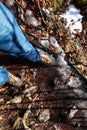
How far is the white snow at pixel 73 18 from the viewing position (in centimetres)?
669

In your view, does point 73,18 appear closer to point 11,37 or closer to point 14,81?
point 14,81

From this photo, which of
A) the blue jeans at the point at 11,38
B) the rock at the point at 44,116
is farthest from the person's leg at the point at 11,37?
the rock at the point at 44,116

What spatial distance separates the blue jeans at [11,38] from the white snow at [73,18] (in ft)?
4.98

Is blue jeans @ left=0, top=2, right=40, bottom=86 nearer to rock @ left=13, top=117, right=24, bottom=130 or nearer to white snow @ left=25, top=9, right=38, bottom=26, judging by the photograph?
rock @ left=13, top=117, right=24, bottom=130

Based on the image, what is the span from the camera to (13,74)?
6004 mm

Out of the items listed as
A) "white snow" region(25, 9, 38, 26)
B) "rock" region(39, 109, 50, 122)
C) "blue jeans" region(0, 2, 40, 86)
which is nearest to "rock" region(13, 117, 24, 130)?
"rock" region(39, 109, 50, 122)

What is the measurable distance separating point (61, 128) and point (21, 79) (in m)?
1.25

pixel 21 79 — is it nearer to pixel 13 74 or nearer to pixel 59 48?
pixel 13 74

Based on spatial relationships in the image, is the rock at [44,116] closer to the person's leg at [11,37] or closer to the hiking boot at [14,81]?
the hiking boot at [14,81]

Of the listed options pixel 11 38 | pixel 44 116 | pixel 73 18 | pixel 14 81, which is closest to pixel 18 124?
pixel 44 116

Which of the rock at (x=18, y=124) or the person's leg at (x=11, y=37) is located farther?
the rock at (x=18, y=124)

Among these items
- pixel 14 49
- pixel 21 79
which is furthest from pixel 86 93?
pixel 14 49

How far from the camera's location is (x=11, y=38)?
4773 mm

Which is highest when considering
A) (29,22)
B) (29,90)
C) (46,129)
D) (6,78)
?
(29,22)
